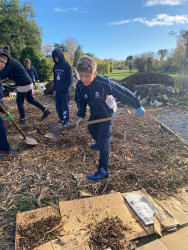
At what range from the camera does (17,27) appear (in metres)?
24.1

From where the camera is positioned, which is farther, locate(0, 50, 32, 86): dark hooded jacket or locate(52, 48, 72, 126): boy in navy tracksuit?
locate(52, 48, 72, 126): boy in navy tracksuit

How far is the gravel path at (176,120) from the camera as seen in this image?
17.7 feet

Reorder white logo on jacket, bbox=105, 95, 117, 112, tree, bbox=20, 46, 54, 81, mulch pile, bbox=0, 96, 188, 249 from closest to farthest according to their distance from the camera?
mulch pile, bbox=0, 96, 188, 249
white logo on jacket, bbox=105, 95, 117, 112
tree, bbox=20, 46, 54, 81

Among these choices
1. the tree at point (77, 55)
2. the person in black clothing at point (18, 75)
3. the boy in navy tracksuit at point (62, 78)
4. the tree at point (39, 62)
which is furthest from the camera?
Result: the tree at point (77, 55)

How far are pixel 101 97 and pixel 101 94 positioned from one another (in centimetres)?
5

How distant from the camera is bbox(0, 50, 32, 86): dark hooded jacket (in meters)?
4.03

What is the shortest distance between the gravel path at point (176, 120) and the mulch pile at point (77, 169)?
0.88 metres

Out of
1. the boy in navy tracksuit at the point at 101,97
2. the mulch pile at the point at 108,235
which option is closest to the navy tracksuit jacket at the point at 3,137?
the boy in navy tracksuit at the point at 101,97

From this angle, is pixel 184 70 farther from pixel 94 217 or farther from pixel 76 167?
pixel 94 217

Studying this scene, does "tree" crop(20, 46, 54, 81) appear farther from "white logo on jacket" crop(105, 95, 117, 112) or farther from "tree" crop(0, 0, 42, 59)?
"white logo on jacket" crop(105, 95, 117, 112)

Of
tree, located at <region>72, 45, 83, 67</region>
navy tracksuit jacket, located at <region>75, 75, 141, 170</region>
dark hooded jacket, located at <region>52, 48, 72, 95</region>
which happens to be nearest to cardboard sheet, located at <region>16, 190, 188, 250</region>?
navy tracksuit jacket, located at <region>75, 75, 141, 170</region>

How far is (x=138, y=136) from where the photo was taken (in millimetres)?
4730

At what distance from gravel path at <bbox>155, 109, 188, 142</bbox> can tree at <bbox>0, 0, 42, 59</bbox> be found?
75.6 ft

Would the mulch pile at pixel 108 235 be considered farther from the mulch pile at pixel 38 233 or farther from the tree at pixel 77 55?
the tree at pixel 77 55
